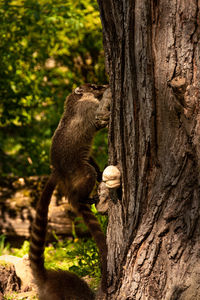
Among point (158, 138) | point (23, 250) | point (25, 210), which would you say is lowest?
point (23, 250)

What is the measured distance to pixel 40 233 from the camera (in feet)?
11.5

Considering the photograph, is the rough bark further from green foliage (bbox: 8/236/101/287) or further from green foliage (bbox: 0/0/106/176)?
green foliage (bbox: 0/0/106/176)

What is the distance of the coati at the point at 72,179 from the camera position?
3.31m

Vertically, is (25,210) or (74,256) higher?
(74,256)

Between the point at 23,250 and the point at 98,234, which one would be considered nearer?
the point at 98,234

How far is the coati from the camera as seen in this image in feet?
10.9

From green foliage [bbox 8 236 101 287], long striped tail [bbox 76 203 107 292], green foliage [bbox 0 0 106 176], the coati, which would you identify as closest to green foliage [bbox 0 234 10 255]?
green foliage [bbox 8 236 101 287]

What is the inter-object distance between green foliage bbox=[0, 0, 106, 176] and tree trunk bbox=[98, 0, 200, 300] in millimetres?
2955

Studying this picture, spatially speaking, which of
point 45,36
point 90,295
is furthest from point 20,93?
point 90,295

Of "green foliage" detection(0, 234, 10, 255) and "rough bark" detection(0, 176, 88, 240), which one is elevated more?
"rough bark" detection(0, 176, 88, 240)

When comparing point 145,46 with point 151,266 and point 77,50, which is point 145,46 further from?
point 77,50

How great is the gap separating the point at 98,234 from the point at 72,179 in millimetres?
688

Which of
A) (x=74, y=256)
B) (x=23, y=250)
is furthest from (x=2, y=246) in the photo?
(x=74, y=256)

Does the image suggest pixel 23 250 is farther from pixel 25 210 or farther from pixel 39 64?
pixel 39 64
